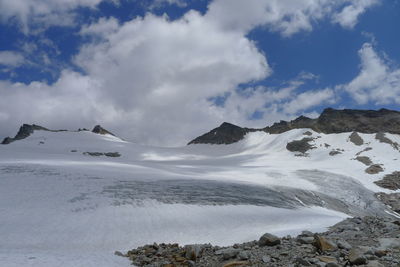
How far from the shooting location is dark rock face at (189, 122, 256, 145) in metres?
139

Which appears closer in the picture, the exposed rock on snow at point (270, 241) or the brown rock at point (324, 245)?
the brown rock at point (324, 245)

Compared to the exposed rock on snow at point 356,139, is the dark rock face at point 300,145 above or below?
below

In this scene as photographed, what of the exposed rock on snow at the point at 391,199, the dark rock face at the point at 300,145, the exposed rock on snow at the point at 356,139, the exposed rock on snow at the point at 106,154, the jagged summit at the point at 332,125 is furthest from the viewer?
the jagged summit at the point at 332,125

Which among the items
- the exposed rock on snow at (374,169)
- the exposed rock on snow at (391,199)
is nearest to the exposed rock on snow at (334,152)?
the exposed rock on snow at (374,169)

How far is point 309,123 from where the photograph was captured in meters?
137

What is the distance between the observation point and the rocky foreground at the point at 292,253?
35.8 ft

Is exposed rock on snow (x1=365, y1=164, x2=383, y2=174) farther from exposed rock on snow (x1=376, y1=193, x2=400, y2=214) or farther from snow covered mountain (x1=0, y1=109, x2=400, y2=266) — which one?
exposed rock on snow (x1=376, y1=193, x2=400, y2=214)

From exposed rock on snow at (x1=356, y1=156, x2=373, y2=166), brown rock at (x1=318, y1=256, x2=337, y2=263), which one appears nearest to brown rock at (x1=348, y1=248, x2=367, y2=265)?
brown rock at (x1=318, y1=256, x2=337, y2=263)

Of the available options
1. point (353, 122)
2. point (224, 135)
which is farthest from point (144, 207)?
point (224, 135)

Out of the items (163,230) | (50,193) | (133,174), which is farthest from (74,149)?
(163,230)

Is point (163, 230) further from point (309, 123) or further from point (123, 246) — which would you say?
point (309, 123)

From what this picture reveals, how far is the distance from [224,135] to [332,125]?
39983 millimetres

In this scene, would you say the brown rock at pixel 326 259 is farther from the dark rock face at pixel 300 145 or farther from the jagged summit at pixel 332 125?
the jagged summit at pixel 332 125

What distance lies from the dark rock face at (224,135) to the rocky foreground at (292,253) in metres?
122
